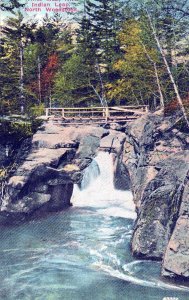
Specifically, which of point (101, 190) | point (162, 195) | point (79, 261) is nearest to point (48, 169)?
point (101, 190)

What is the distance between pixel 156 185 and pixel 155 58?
15686 millimetres

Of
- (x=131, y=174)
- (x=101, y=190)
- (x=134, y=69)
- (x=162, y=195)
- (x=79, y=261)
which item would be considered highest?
(x=134, y=69)

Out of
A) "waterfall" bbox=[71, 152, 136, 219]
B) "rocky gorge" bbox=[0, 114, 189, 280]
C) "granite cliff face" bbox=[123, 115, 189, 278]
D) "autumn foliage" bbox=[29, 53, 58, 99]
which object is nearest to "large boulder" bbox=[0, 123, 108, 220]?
"rocky gorge" bbox=[0, 114, 189, 280]

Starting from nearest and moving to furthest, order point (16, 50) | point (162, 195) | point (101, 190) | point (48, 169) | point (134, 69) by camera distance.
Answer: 1. point (162, 195)
2. point (48, 169)
3. point (101, 190)
4. point (134, 69)
5. point (16, 50)

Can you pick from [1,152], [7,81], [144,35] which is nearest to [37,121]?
[1,152]

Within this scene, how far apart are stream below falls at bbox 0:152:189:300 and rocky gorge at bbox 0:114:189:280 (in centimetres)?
98

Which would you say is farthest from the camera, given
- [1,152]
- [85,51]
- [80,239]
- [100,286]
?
[85,51]

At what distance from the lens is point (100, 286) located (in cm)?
1309

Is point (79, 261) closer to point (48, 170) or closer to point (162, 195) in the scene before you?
point (162, 195)

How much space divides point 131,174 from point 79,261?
831 centimetres

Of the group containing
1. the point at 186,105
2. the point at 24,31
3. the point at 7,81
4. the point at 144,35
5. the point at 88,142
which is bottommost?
the point at 88,142

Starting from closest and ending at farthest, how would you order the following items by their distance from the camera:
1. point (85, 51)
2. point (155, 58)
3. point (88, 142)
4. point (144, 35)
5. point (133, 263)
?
1. point (133, 263)
2. point (144, 35)
3. point (88, 142)
4. point (155, 58)
5. point (85, 51)

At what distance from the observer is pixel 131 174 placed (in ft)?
73.8

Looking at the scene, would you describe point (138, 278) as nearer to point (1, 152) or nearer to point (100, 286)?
point (100, 286)
